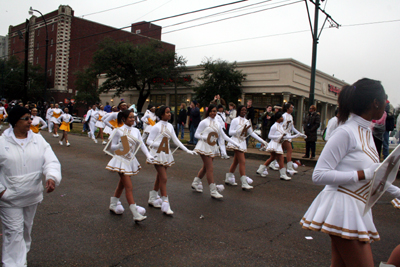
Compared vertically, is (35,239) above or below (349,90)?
below

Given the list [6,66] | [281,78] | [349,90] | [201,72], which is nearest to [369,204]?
[349,90]

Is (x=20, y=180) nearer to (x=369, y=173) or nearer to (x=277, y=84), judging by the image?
(x=369, y=173)

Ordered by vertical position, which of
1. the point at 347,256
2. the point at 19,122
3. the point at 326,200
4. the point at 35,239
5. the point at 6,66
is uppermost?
the point at 6,66

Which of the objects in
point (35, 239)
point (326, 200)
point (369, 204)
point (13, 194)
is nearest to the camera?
point (369, 204)

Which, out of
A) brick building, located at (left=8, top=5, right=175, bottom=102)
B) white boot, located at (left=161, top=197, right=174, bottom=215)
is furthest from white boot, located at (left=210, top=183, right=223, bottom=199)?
Result: brick building, located at (left=8, top=5, right=175, bottom=102)

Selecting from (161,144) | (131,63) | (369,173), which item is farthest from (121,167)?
(131,63)

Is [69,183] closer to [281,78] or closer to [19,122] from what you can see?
[19,122]

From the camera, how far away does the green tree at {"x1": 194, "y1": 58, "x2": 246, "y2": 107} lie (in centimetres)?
2984

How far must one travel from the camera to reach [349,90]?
227 cm

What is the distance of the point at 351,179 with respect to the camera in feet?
6.85

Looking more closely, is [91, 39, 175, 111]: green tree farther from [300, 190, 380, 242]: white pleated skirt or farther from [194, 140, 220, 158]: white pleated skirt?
[300, 190, 380, 242]: white pleated skirt

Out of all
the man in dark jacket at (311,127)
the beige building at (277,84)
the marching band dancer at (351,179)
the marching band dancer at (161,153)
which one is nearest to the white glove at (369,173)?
the marching band dancer at (351,179)

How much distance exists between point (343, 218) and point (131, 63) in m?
35.3

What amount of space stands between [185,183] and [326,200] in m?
5.37
